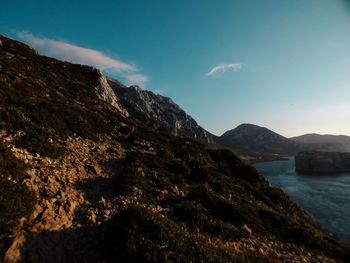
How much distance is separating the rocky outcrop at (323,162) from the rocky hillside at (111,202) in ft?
311

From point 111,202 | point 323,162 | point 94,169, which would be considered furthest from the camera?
point 323,162

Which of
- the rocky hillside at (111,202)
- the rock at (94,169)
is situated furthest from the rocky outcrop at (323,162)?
the rock at (94,169)

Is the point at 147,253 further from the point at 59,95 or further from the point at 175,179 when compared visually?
the point at 59,95

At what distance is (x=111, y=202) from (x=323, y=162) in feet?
388

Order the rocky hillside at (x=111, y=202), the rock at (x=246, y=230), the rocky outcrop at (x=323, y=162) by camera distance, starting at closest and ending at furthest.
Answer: the rocky hillside at (x=111, y=202), the rock at (x=246, y=230), the rocky outcrop at (x=323, y=162)

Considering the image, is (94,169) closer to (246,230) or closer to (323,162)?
(246,230)

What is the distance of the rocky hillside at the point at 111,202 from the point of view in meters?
12.3

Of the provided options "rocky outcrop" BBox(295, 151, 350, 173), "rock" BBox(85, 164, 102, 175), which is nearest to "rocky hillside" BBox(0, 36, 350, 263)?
"rock" BBox(85, 164, 102, 175)

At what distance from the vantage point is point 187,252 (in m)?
12.8

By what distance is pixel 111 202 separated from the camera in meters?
16.7

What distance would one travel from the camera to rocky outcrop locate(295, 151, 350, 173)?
112562 mm

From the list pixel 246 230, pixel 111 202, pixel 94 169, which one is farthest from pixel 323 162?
pixel 111 202

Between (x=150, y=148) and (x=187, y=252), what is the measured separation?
18.4m

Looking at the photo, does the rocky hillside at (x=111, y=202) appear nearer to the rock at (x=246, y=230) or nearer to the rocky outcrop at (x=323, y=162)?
the rock at (x=246, y=230)
